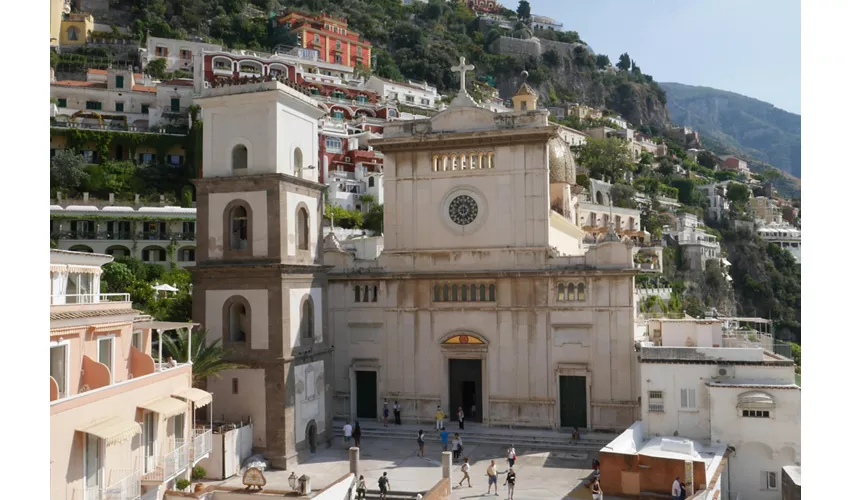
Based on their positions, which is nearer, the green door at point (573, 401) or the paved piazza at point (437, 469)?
the paved piazza at point (437, 469)

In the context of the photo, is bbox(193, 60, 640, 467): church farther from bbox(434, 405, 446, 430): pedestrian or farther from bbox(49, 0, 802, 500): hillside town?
bbox(434, 405, 446, 430): pedestrian

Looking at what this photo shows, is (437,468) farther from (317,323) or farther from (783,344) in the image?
(783,344)

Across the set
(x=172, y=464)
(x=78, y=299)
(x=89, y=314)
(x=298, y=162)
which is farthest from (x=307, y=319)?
(x=89, y=314)

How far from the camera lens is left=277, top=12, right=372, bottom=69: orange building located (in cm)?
6625

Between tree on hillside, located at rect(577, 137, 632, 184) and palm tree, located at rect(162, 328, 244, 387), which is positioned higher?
tree on hillside, located at rect(577, 137, 632, 184)

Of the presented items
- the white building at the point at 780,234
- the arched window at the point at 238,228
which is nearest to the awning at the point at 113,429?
the arched window at the point at 238,228

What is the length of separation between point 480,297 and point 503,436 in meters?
3.81

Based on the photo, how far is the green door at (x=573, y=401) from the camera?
20.4m

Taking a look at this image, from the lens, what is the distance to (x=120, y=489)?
1104 cm

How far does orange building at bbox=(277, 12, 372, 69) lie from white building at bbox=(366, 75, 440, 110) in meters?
4.17

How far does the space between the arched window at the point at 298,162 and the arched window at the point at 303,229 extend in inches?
34.8

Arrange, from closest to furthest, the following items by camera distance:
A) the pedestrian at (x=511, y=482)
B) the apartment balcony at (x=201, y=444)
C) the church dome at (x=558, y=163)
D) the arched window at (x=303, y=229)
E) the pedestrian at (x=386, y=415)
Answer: the apartment balcony at (x=201, y=444) → the pedestrian at (x=511, y=482) → the arched window at (x=303, y=229) → the pedestrian at (x=386, y=415) → the church dome at (x=558, y=163)

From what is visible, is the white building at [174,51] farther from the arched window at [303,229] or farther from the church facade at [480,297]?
the arched window at [303,229]

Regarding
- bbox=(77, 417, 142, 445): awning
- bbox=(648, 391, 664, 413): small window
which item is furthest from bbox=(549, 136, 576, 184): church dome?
bbox=(77, 417, 142, 445): awning
